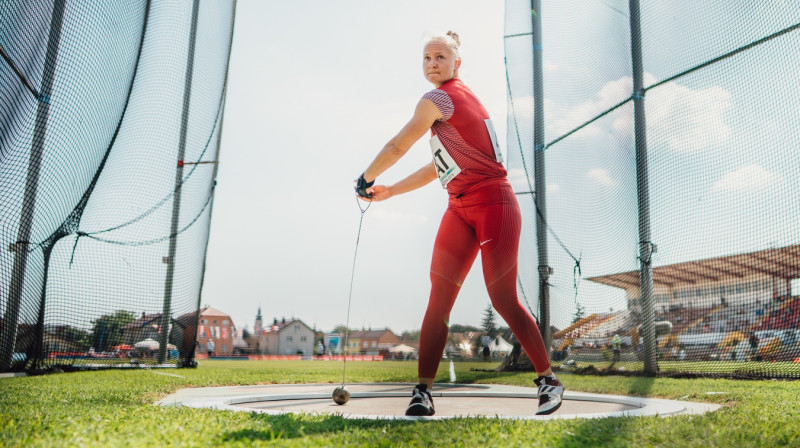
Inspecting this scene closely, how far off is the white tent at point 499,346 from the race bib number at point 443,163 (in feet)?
14.5

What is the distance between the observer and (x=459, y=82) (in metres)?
2.35

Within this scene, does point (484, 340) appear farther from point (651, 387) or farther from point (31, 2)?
point (31, 2)

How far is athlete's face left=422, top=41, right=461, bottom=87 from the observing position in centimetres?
235

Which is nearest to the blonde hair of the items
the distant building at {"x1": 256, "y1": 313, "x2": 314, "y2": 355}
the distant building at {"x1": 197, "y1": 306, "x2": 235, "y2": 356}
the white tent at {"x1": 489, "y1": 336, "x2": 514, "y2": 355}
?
the white tent at {"x1": 489, "y1": 336, "x2": 514, "y2": 355}

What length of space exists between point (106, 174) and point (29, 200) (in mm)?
670

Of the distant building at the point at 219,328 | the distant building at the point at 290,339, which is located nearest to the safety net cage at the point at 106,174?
the distant building at the point at 219,328

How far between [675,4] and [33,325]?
664 centimetres

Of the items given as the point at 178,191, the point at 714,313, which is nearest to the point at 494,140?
the point at 178,191

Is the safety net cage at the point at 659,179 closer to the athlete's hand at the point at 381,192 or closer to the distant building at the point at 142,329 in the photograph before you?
the athlete's hand at the point at 381,192

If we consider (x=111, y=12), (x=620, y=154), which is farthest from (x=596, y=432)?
(x=620, y=154)

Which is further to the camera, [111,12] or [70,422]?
[111,12]

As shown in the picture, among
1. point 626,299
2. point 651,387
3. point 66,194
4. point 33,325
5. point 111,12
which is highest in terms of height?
point 111,12

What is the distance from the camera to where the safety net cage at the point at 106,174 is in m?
3.43

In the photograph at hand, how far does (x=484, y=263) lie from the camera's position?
218 centimetres
